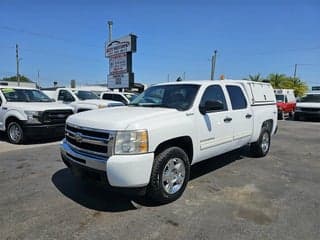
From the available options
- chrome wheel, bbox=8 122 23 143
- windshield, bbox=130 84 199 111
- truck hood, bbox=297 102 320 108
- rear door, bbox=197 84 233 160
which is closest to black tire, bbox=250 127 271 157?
rear door, bbox=197 84 233 160

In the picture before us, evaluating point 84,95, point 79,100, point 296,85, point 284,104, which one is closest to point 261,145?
point 79,100

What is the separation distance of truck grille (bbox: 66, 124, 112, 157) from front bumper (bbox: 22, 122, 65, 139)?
4.91 m

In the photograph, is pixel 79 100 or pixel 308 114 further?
pixel 308 114

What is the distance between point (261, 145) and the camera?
744 centimetres

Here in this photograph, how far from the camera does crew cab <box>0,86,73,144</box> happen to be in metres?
8.97

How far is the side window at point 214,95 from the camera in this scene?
5.25m

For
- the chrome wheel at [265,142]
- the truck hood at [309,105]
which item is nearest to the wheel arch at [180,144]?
the chrome wheel at [265,142]

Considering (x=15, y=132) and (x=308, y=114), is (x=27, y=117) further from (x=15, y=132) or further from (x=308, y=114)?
(x=308, y=114)

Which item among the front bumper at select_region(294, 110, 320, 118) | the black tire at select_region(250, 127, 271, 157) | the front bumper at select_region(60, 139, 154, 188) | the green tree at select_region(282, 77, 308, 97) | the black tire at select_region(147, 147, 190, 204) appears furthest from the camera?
the green tree at select_region(282, 77, 308, 97)

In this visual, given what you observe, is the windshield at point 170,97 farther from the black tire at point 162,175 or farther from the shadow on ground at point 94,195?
the shadow on ground at point 94,195

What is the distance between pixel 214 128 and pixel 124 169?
6.89 feet

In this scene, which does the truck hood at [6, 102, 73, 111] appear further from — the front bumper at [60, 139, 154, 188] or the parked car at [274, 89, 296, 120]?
the parked car at [274, 89, 296, 120]

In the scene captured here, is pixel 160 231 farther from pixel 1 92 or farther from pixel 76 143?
pixel 1 92

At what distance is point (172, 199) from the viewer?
4418mm
